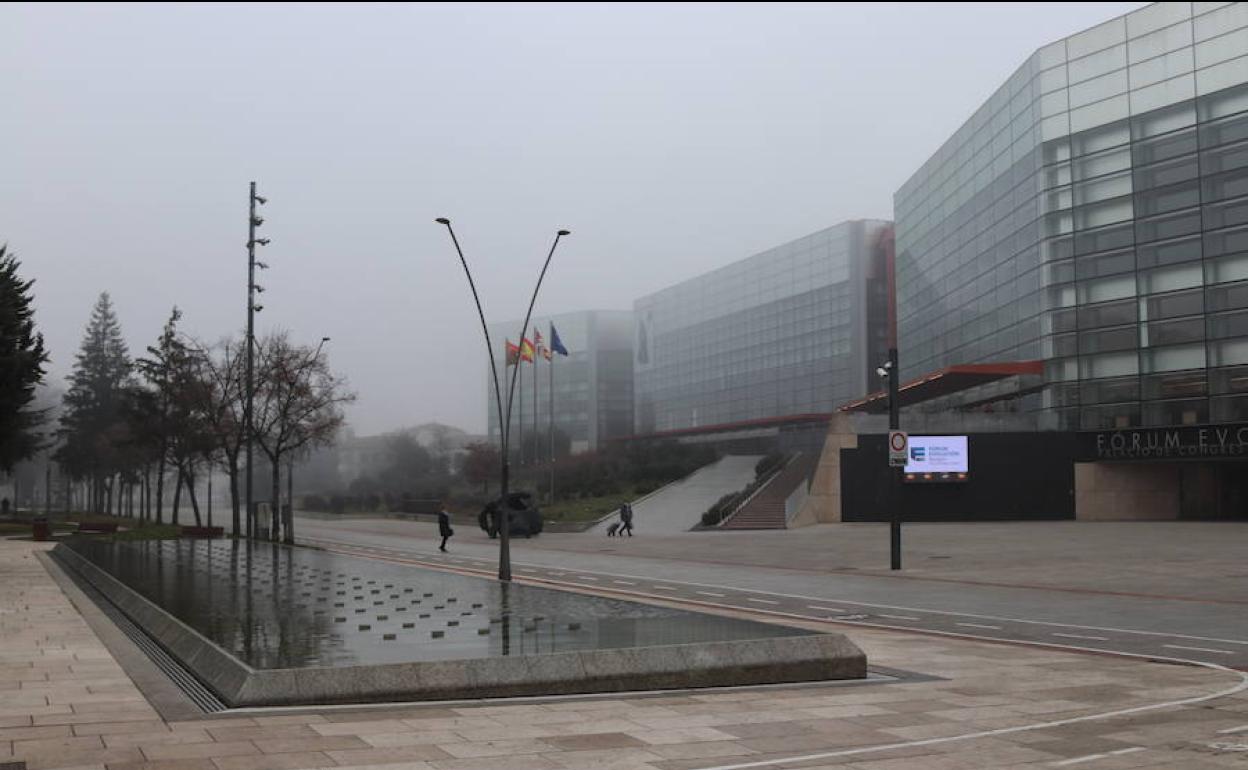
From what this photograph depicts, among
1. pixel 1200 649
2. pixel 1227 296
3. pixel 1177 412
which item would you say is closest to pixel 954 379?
pixel 1177 412

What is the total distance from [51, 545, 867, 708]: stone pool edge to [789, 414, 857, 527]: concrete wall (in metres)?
42.3

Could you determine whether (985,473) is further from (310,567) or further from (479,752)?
(479,752)

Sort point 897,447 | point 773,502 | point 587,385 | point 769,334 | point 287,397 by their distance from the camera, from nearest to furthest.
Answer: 1. point 897,447
2. point 287,397
3. point 773,502
4. point 769,334
5. point 587,385

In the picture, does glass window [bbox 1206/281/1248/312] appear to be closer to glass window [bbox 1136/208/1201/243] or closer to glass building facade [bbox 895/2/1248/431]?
glass building facade [bbox 895/2/1248/431]

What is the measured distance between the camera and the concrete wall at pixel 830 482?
179 feet

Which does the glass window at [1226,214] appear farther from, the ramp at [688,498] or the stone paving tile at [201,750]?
the stone paving tile at [201,750]

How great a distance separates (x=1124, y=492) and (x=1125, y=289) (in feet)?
33.1

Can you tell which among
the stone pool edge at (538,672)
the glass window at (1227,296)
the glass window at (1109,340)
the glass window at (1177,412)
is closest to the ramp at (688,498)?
the glass window at (1109,340)

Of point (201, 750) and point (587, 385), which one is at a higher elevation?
point (587, 385)

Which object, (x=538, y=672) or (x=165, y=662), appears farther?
(x=165, y=662)

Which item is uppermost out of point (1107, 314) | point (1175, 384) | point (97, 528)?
point (1107, 314)

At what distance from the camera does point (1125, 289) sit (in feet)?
183

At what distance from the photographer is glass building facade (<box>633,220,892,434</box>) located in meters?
96.3

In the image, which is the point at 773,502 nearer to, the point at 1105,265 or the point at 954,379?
the point at 954,379
